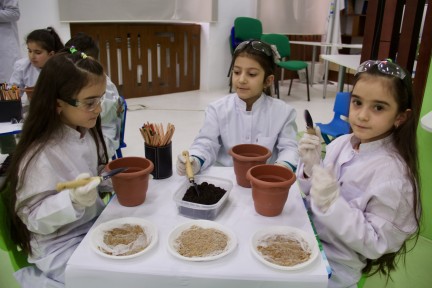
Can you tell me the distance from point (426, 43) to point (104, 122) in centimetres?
198

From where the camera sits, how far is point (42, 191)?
3.61 ft

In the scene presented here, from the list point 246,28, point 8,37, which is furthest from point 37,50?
point 246,28

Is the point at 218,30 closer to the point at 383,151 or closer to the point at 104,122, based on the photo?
the point at 104,122

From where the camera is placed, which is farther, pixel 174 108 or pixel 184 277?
pixel 174 108

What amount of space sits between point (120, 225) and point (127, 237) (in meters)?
0.07

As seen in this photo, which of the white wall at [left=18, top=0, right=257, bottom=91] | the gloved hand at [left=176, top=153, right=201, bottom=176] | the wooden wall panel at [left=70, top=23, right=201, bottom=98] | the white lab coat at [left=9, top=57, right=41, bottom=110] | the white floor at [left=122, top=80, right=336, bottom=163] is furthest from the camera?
the white wall at [left=18, top=0, right=257, bottom=91]

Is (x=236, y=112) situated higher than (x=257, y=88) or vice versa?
(x=257, y=88)

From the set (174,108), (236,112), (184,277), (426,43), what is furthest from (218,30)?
(184,277)

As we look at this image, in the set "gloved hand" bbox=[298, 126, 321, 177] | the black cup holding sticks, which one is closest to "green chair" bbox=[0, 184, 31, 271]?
the black cup holding sticks

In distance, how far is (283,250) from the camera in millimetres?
982

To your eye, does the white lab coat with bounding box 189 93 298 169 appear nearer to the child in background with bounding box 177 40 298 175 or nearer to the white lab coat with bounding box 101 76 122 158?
the child in background with bounding box 177 40 298 175

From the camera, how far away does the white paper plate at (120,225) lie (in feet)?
3.14

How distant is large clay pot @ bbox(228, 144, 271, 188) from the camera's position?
1293mm

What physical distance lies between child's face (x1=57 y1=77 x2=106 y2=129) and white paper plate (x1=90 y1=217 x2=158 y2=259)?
378 mm
